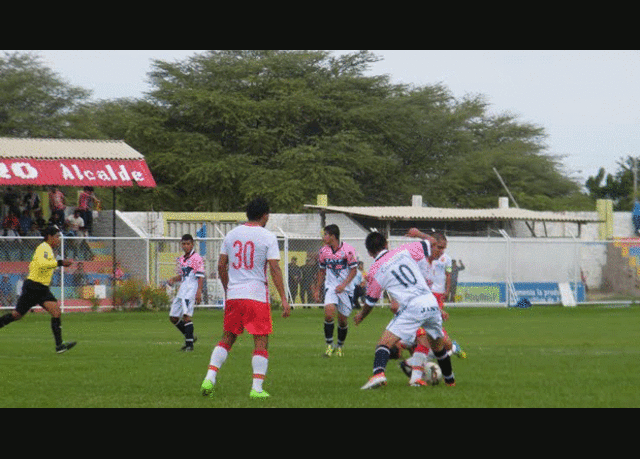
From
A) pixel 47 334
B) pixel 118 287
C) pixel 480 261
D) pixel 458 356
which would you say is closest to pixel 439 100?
pixel 480 261

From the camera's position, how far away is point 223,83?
7544cm

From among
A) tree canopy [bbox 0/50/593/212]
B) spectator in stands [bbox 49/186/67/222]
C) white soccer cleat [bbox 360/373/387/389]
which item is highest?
tree canopy [bbox 0/50/593/212]

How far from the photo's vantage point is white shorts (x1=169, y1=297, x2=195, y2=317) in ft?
70.7

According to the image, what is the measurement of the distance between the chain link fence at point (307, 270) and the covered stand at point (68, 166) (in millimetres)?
1655

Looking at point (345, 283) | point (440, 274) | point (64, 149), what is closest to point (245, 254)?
point (345, 283)

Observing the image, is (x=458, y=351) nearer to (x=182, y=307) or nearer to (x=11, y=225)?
(x=182, y=307)

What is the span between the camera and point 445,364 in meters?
14.2

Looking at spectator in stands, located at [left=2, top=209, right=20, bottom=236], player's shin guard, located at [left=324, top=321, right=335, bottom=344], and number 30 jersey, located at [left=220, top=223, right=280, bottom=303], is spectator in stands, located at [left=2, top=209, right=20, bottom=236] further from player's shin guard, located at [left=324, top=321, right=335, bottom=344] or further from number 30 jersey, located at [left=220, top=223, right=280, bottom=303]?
number 30 jersey, located at [left=220, top=223, right=280, bottom=303]

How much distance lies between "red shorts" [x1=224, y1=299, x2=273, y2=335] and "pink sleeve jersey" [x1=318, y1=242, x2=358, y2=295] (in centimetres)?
753

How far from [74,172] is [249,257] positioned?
28623 mm

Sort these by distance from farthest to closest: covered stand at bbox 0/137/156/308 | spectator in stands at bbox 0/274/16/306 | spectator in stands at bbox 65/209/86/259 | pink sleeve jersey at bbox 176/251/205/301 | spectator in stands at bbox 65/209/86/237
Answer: spectator in stands at bbox 65/209/86/237, covered stand at bbox 0/137/156/308, spectator in stands at bbox 65/209/86/259, spectator in stands at bbox 0/274/16/306, pink sleeve jersey at bbox 176/251/205/301

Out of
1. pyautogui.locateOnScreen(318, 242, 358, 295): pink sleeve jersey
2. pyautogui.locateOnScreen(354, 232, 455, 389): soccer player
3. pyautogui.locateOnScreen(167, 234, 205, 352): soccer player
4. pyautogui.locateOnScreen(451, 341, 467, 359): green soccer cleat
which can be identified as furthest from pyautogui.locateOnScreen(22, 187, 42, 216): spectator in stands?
pyautogui.locateOnScreen(354, 232, 455, 389): soccer player

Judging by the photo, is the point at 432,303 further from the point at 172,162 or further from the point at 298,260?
the point at 172,162

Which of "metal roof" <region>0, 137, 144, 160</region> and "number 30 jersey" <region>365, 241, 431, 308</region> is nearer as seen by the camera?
"number 30 jersey" <region>365, 241, 431, 308</region>
